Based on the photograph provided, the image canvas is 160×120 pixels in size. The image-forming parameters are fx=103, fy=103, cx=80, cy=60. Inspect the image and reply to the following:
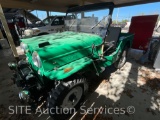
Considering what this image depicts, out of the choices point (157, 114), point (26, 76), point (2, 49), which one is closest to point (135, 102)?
point (157, 114)

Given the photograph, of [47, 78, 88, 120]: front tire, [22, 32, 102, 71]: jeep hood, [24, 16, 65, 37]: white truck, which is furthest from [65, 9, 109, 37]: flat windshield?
[24, 16, 65, 37]: white truck

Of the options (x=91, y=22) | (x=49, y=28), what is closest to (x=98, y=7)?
(x=91, y=22)

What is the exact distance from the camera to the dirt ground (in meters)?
2.27

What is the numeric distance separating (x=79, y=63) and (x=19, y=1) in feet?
28.2

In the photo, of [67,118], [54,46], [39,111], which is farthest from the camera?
[39,111]

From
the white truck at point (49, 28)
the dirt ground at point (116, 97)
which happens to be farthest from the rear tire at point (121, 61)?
the white truck at point (49, 28)

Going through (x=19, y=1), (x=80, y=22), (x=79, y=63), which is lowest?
(x=79, y=63)

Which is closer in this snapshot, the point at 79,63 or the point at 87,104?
the point at 79,63

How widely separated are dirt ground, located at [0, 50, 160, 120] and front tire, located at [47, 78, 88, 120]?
218mm

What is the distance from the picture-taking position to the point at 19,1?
784 cm

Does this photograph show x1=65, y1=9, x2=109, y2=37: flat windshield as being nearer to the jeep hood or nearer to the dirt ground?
Result: the jeep hood

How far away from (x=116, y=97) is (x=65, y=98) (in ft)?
4.75

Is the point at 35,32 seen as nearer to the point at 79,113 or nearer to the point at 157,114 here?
the point at 79,113

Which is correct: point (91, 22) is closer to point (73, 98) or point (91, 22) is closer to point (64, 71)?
point (64, 71)
